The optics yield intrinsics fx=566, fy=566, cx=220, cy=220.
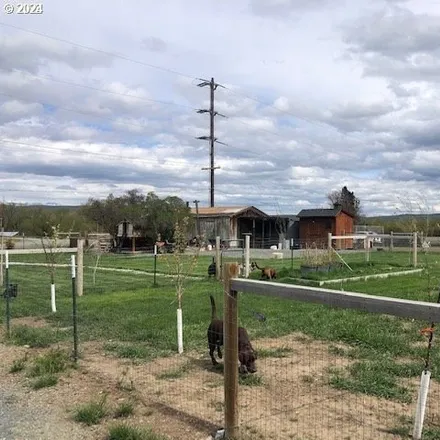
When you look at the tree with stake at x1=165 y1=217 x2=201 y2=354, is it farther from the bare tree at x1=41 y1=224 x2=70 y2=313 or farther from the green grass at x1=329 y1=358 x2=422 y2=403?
the bare tree at x1=41 y1=224 x2=70 y2=313

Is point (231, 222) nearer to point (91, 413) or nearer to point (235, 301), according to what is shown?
point (91, 413)

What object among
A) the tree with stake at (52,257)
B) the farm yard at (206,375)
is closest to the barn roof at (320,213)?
the tree with stake at (52,257)

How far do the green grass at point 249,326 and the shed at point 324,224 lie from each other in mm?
28881

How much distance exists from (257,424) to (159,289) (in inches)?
445

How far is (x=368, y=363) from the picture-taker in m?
6.71

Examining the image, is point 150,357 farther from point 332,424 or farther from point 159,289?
point 159,289

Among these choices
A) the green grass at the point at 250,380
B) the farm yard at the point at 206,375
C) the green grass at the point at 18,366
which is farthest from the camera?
the green grass at the point at 18,366

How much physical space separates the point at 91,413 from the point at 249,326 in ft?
14.8

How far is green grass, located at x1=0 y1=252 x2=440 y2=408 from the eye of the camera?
6.50m

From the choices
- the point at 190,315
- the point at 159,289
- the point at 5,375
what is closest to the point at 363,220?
the point at 159,289

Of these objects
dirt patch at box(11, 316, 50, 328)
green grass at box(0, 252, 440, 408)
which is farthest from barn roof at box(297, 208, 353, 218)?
dirt patch at box(11, 316, 50, 328)

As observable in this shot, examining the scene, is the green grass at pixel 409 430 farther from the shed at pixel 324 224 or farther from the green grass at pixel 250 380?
the shed at pixel 324 224

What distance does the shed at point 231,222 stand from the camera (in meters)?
46.3

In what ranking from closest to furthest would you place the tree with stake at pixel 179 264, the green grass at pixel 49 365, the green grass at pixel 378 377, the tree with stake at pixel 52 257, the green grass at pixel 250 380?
the green grass at pixel 378 377, the green grass at pixel 250 380, the green grass at pixel 49 365, the tree with stake at pixel 179 264, the tree with stake at pixel 52 257
